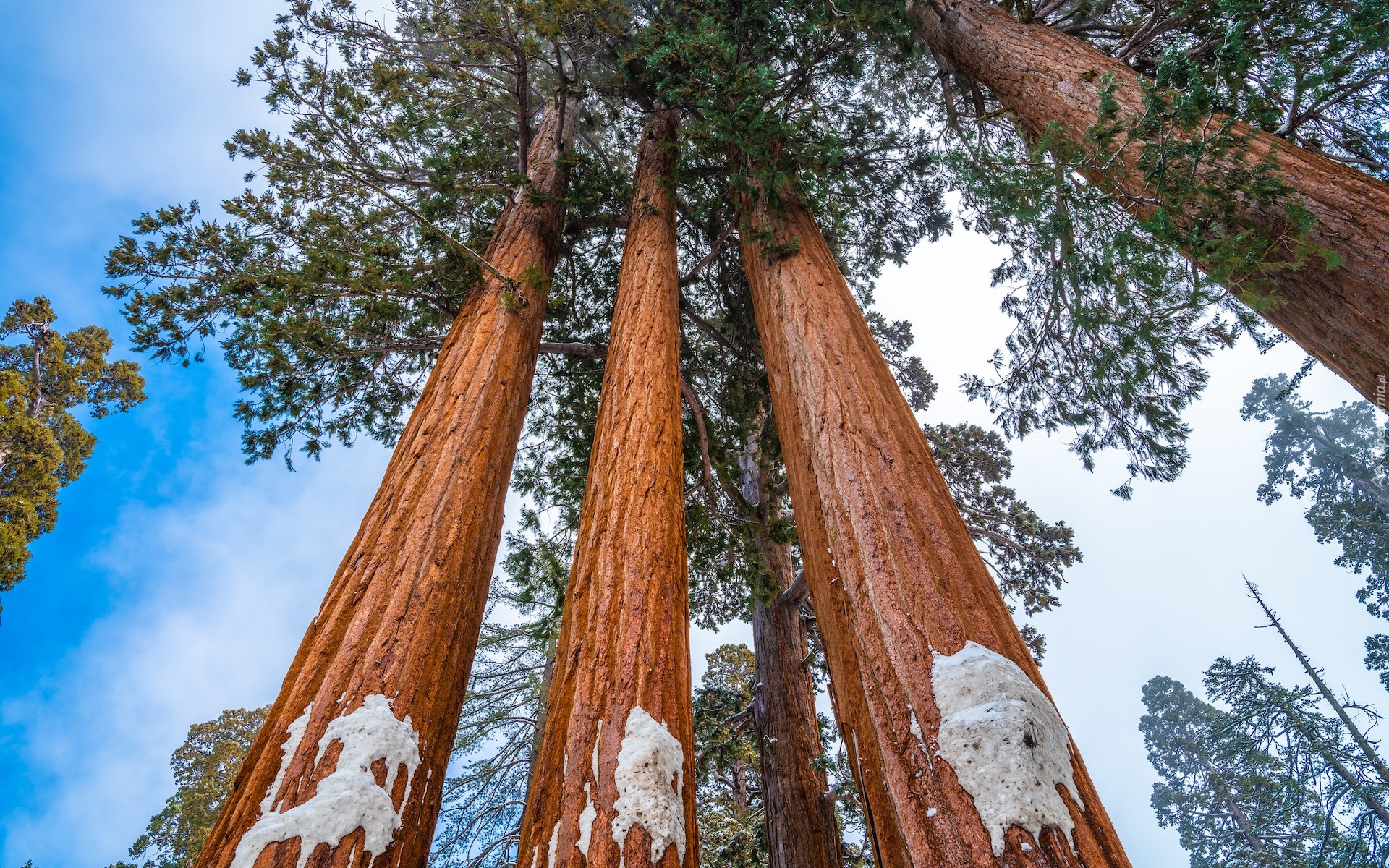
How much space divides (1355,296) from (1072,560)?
4343 millimetres

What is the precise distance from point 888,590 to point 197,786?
16.0m

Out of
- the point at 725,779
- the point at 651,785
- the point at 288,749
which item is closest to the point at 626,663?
the point at 651,785

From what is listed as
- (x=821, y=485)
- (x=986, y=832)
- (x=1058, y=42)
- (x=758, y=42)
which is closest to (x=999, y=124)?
(x=1058, y=42)

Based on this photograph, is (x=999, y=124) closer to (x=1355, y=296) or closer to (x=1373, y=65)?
(x=1373, y=65)

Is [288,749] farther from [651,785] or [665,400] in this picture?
[665,400]

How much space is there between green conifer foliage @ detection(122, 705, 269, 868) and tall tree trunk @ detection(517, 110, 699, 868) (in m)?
10.7

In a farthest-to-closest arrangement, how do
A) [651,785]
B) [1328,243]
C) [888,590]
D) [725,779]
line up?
[725,779] < [1328,243] < [888,590] < [651,785]

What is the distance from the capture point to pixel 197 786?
11.7 metres

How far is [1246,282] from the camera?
273 centimetres

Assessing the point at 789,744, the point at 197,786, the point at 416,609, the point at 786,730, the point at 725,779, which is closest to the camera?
the point at 416,609

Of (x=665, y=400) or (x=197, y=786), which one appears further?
(x=197, y=786)

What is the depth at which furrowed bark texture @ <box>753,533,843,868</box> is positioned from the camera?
4.93 metres

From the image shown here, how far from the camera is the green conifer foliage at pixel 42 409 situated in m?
9.38

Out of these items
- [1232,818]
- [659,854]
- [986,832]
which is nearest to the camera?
[986,832]
